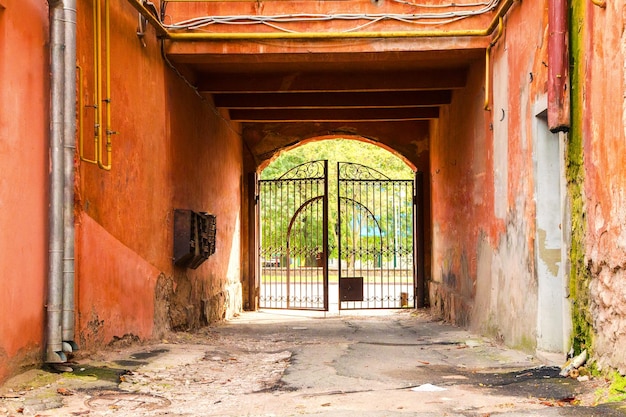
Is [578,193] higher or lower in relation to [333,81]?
lower

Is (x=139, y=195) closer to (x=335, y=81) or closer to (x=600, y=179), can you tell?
(x=335, y=81)

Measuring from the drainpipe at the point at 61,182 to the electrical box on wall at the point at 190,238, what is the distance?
3.48m

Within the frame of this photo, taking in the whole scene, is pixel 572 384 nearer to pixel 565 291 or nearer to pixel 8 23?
pixel 565 291

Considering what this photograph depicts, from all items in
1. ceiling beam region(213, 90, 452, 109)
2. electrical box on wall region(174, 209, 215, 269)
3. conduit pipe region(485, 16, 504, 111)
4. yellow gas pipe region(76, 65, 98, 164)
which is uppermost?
ceiling beam region(213, 90, 452, 109)

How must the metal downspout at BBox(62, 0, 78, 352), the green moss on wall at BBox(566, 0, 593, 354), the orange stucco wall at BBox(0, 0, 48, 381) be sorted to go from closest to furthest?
the orange stucco wall at BBox(0, 0, 48, 381) < the green moss on wall at BBox(566, 0, 593, 354) < the metal downspout at BBox(62, 0, 78, 352)

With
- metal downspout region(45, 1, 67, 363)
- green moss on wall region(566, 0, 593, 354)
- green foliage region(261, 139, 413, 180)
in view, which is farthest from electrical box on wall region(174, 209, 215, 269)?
green foliage region(261, 139, 413, 180)

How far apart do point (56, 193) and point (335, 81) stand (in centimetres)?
602

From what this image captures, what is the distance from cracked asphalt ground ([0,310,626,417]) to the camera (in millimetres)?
4742

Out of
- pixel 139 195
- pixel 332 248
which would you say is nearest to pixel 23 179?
pixel 139 195

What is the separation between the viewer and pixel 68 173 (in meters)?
5.69

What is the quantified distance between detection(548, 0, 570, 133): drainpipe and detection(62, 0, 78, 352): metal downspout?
3686 mm

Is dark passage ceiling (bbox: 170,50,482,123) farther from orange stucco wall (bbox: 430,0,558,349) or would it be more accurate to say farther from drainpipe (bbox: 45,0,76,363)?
drainpipe (bbox: 45,0,76,363)

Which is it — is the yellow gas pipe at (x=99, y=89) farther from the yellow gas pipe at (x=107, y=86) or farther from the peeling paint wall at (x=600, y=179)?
the peeling paint wall at (x=600, y=179)

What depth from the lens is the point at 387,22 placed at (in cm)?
891
